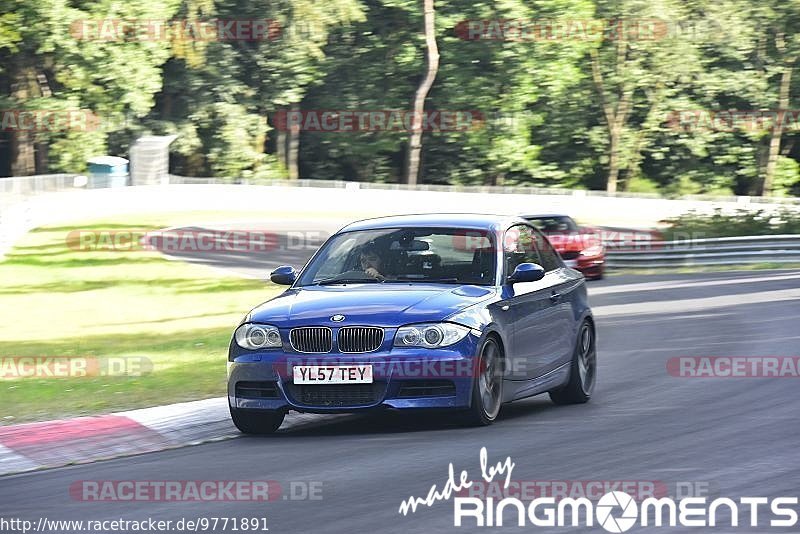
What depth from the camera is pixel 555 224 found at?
1112 inches

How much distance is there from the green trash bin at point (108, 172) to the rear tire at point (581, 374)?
3522cm

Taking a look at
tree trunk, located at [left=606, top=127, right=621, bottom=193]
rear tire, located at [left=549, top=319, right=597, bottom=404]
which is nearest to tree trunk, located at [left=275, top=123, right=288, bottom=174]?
tree trunk, located at [left=606, top=127, right=621, bottom=193]

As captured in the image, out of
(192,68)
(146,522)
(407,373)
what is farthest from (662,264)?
(192,68)

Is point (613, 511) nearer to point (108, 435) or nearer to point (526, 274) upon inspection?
point (526, 274)

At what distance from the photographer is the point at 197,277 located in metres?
29.9

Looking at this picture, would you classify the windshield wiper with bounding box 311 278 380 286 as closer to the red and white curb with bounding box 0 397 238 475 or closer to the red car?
the red and white curb with bounding box 0 397 238 475

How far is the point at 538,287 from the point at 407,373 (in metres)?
1.87

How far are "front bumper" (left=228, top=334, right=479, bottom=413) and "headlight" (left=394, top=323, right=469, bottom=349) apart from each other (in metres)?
0.04

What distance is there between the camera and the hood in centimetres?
956

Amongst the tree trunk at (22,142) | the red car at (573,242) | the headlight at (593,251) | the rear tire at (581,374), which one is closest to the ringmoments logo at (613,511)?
the rear tire at (581,374)

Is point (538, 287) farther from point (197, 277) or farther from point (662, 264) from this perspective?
point (662, 264)

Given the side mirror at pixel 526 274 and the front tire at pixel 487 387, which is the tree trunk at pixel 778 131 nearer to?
the side mirror at pixel 526 274

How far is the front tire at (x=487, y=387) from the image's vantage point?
9719 millimetres

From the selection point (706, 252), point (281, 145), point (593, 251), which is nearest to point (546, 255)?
point (593, 251)
